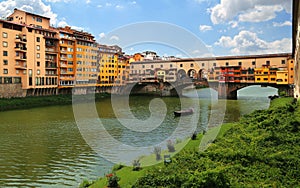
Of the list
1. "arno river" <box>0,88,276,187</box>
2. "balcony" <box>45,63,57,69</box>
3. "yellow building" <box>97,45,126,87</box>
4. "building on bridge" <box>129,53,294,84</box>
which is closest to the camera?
"arno river" <box>0,88,276,187</box>

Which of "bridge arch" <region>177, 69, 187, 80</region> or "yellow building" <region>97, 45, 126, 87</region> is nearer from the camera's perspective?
"yellow building" <region>97, 45, 126, 87</region>

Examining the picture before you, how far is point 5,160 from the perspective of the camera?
10.9 m

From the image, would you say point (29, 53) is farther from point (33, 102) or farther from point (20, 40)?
point (33, 102)

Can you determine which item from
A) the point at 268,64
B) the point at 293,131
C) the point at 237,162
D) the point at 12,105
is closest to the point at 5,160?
the point at 237,162

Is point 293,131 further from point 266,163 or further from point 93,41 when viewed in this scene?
point 93,41

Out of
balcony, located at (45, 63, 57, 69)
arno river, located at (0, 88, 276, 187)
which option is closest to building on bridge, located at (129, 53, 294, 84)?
balcony, located at (45, 63, 57, 69)

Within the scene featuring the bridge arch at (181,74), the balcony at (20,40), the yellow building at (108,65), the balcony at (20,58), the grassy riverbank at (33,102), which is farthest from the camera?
the bridge arch at (181,74)

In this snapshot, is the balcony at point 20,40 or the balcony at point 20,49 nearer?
the balcony at point 20,40

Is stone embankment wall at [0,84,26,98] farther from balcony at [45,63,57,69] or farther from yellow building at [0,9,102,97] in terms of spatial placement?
balcony at [45,63,57,69]

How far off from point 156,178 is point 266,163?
2248 millimetres

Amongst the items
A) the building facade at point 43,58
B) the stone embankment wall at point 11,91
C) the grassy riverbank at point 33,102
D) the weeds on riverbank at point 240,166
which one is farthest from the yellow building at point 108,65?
the weeds on riverbank at point 240,166

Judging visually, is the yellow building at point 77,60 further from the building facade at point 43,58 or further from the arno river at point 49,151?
the arno river at point 49,151

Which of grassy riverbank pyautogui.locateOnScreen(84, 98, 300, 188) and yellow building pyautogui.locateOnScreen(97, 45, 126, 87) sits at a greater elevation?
yellow building pyautogui.locateOnScreen(97, 45, 126, 87)

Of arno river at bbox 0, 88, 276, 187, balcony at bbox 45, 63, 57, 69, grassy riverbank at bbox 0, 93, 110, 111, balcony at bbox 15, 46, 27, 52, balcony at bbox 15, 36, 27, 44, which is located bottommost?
arno river at bbox 0, 88, 276, 187
